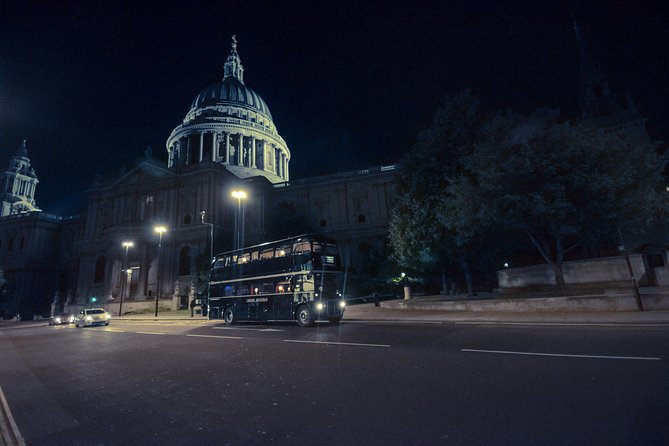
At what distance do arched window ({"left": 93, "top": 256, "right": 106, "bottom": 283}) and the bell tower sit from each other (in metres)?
34.9

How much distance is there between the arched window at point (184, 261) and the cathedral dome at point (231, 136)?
2120 centimetres

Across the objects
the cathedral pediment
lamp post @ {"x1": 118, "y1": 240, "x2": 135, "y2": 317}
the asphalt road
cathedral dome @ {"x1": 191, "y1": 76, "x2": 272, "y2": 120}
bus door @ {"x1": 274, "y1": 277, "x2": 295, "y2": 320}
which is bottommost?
the asphalt road

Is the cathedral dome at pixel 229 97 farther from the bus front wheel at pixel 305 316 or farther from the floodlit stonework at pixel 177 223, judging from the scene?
the bus front wheel at pixel 305 316

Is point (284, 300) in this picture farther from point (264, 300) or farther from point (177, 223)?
point (177, 223)

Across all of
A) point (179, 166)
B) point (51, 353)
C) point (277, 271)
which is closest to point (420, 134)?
point (277, 271)

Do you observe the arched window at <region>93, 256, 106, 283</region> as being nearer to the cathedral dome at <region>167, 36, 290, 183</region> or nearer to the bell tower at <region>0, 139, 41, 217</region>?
the cathedral dome at <region>167, 36, 290, 183</region>

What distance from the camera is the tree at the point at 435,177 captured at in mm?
20297

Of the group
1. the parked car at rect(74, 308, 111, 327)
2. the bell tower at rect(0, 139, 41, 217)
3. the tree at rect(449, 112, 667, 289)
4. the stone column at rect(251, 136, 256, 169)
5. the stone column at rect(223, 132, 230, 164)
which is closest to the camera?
the tree at rect(449, 112, 667, 289)

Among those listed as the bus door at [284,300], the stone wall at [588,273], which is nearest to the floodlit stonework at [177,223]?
the stone wall at [588,273]

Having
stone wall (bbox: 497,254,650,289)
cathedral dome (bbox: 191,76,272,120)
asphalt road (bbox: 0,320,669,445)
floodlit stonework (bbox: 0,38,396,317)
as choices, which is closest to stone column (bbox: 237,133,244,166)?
floodlit stonework (bbox: 0,38,396,317)

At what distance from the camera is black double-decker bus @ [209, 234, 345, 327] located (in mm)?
16016

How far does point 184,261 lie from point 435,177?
38.9 meters

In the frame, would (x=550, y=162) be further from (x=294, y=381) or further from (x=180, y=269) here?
(x=180, y=269)

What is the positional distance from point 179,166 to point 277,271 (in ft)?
138
